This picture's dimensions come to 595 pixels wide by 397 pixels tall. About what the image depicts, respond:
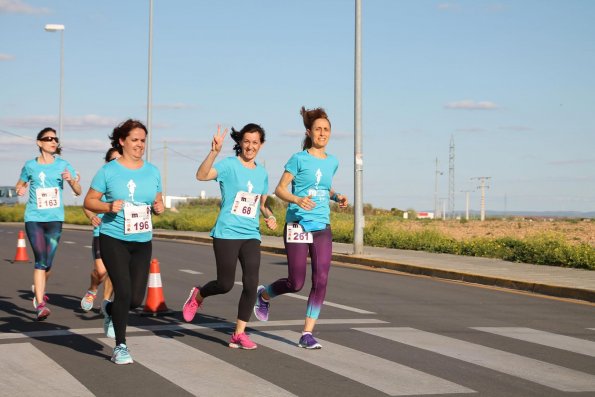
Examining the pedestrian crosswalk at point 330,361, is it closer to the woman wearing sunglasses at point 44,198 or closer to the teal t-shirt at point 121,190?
the teal t-shirt at point 121,190

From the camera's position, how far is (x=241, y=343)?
9.24 meters

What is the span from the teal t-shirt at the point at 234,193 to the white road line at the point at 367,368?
1092 mm

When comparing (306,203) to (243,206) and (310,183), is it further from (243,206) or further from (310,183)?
(243,206)

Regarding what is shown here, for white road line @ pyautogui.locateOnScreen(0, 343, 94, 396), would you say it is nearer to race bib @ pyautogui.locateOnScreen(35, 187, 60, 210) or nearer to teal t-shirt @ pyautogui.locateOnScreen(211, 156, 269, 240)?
teal t-shirt @ pyautogui.locateOnScreen(211, 156, 269, 240)

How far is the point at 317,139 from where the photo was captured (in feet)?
31.0

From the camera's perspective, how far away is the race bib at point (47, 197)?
11.7 metres

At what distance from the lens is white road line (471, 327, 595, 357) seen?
Answer: 31.9 ft

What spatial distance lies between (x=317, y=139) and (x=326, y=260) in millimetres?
1088

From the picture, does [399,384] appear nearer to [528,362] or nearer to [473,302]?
[528,362]

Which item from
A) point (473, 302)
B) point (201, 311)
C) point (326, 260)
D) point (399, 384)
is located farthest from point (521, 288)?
point (399, 384)

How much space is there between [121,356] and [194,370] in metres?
0.62

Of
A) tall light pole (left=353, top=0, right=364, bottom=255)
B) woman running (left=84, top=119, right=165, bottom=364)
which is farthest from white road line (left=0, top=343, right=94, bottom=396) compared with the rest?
tall light pole (left=353, top=0, right=364, bottom=255)

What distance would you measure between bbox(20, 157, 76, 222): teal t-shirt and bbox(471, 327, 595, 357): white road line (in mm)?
4820

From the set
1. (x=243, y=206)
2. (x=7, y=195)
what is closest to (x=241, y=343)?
(x=243, y=206)
